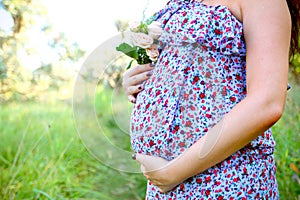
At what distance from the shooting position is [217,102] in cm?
117

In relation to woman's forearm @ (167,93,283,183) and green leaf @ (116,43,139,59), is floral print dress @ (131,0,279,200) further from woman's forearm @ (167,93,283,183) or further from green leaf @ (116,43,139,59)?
green leaf @ (116,43,139,59)

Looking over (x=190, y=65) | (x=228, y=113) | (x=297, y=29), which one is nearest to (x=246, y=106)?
(x=228, y=113)

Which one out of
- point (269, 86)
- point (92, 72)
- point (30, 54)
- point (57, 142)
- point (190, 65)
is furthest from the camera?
point (30, 54)

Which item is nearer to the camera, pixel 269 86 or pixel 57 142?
pixel 269 86

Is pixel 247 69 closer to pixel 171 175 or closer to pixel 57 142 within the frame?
pixel 171 175

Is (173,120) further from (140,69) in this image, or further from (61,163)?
(61,163)

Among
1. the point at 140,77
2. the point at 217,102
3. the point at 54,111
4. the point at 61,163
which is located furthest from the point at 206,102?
the point at 54,111

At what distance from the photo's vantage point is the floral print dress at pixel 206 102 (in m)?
1.15

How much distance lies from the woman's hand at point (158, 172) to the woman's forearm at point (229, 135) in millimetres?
22

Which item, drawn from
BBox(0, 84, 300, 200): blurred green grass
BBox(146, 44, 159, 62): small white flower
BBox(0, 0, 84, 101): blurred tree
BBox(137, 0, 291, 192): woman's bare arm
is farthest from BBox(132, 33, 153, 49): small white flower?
BBox(0, 0, 84, 101): blurred tree

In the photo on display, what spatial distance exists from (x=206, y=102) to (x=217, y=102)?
28mm

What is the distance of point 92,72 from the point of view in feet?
4.44

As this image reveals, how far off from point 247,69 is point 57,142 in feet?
8.43

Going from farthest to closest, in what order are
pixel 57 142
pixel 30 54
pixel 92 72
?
pixel 30 54, pixel 57 142, pixel 92 72
